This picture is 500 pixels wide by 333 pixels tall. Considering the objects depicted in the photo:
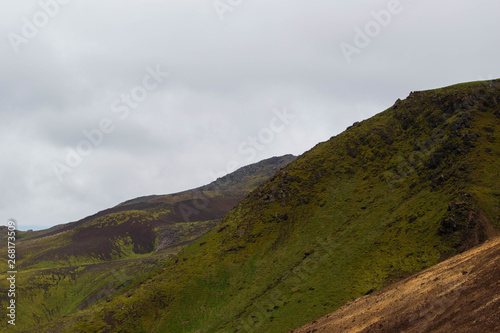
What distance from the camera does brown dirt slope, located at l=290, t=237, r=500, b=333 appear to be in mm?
30125

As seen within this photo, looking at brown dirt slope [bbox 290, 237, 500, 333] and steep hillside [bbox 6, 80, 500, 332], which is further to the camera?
steep hillside [bbox 6, 80, 500, 332]

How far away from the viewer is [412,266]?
7106 centimetres

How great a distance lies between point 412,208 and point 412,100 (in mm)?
65483

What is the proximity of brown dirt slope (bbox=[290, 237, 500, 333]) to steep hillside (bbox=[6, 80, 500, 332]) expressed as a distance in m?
23.9

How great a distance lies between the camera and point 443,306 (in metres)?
35.3

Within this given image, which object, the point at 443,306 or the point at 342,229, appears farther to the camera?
the point at 342,229

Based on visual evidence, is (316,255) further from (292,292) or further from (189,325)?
(189,325)

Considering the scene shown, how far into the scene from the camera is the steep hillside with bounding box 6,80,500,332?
74.8 meters

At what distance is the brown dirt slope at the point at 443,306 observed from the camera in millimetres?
30125

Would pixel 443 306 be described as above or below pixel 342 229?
below

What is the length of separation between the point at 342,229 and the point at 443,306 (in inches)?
2606

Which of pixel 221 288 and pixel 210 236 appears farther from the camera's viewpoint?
pixel 210 236

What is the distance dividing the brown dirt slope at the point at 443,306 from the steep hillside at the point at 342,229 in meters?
23.9

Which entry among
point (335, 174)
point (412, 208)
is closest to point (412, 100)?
point (335, 174)
